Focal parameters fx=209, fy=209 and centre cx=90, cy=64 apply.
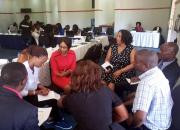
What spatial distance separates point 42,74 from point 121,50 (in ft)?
4.29

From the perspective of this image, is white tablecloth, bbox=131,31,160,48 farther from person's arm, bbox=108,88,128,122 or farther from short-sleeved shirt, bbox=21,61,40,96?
person's arm, bbox=108,88,128,122

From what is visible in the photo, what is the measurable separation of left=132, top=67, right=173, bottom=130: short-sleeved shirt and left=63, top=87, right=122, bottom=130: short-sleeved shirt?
29cm

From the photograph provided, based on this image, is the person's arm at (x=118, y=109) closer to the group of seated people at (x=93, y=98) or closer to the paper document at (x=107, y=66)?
the group of seated people at (x=93, y=98)

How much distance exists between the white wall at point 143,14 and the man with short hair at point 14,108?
1047cm

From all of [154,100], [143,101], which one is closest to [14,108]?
[143,101]

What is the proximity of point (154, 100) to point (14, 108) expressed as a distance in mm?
1092

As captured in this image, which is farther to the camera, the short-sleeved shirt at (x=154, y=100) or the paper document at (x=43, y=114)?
the paper document at (x=43, y=114)

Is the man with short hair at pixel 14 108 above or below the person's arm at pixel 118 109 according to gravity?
above

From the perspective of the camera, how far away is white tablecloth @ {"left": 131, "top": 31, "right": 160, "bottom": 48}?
901cm

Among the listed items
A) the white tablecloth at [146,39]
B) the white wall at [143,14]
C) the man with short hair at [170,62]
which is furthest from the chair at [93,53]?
the white wall at [143,14]

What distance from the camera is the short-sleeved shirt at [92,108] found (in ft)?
4.95

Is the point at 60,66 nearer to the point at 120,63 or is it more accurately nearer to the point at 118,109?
the point at 120,63

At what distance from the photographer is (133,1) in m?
11.5

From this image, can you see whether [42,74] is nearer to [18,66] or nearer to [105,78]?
[105,78]
